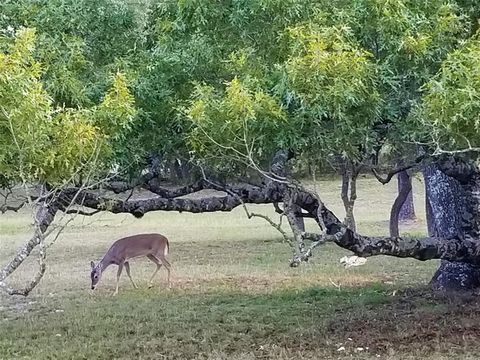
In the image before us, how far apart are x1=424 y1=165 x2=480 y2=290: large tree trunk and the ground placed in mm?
364

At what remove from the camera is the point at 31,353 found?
8.45 meters

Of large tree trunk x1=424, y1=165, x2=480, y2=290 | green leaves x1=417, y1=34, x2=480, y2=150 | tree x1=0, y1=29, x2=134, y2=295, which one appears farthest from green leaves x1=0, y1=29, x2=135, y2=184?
large tree trunk x1=424, y1=165, x2=480, y2=290

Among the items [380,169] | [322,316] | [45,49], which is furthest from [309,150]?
[322,316]

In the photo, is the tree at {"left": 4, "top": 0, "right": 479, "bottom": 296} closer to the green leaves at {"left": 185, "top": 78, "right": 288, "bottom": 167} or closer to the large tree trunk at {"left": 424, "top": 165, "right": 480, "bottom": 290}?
the green leaves at {"left": 185, "top": 78, "right": 288, "bottom": 167}

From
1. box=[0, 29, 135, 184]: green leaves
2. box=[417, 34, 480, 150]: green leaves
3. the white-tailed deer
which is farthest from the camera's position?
the white-tailed deer

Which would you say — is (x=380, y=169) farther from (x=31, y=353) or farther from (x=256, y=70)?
(x=31, y=353)

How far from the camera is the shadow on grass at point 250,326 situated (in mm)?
8398

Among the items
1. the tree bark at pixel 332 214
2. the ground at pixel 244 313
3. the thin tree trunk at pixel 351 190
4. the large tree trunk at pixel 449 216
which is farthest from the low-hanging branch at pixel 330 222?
the large tree trunk at pixel 449 216

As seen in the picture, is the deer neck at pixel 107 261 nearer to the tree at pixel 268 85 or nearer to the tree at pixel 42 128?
the tree at pixel 268 85

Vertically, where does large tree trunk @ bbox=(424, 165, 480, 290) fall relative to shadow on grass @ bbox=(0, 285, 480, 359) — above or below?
above

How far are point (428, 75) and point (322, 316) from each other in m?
4.06

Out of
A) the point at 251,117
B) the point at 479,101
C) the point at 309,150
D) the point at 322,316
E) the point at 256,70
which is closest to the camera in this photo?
the point at 479,101

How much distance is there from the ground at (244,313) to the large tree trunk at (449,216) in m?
0.36

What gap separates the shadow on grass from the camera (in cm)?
840
